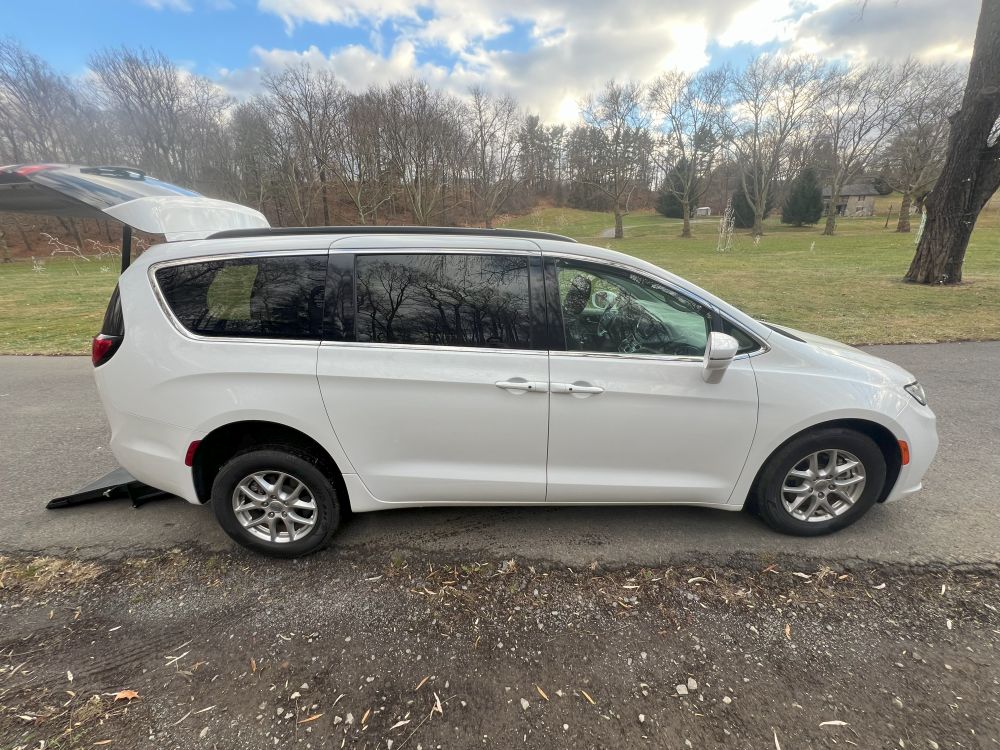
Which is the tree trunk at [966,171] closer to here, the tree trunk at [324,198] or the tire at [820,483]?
the tire at [820,483]

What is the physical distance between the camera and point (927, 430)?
2.68m

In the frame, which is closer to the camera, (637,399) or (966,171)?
(637,399)

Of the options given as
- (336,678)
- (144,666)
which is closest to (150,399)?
(144,666)

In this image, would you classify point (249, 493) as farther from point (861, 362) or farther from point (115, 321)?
point (861, 362)

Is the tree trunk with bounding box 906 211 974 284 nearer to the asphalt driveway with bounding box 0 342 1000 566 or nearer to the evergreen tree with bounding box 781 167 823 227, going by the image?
the asphalt driveway with bounding box 0 342 1000 566

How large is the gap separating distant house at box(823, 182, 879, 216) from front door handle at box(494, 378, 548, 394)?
77.5 meters

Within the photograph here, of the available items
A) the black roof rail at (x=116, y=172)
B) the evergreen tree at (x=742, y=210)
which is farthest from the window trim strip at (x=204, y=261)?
the evergreen tree at (x=742, y=210)

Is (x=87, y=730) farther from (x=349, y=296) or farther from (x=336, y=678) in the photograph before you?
(x=349, y=296)

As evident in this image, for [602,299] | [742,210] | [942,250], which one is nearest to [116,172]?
[602,299]

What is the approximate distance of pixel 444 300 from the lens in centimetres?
251

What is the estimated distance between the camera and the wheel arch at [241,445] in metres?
2.58

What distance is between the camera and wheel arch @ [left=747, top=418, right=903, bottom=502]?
2.63 m

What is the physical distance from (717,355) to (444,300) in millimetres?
1409

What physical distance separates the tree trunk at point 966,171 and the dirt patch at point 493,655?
1220 centimetres
